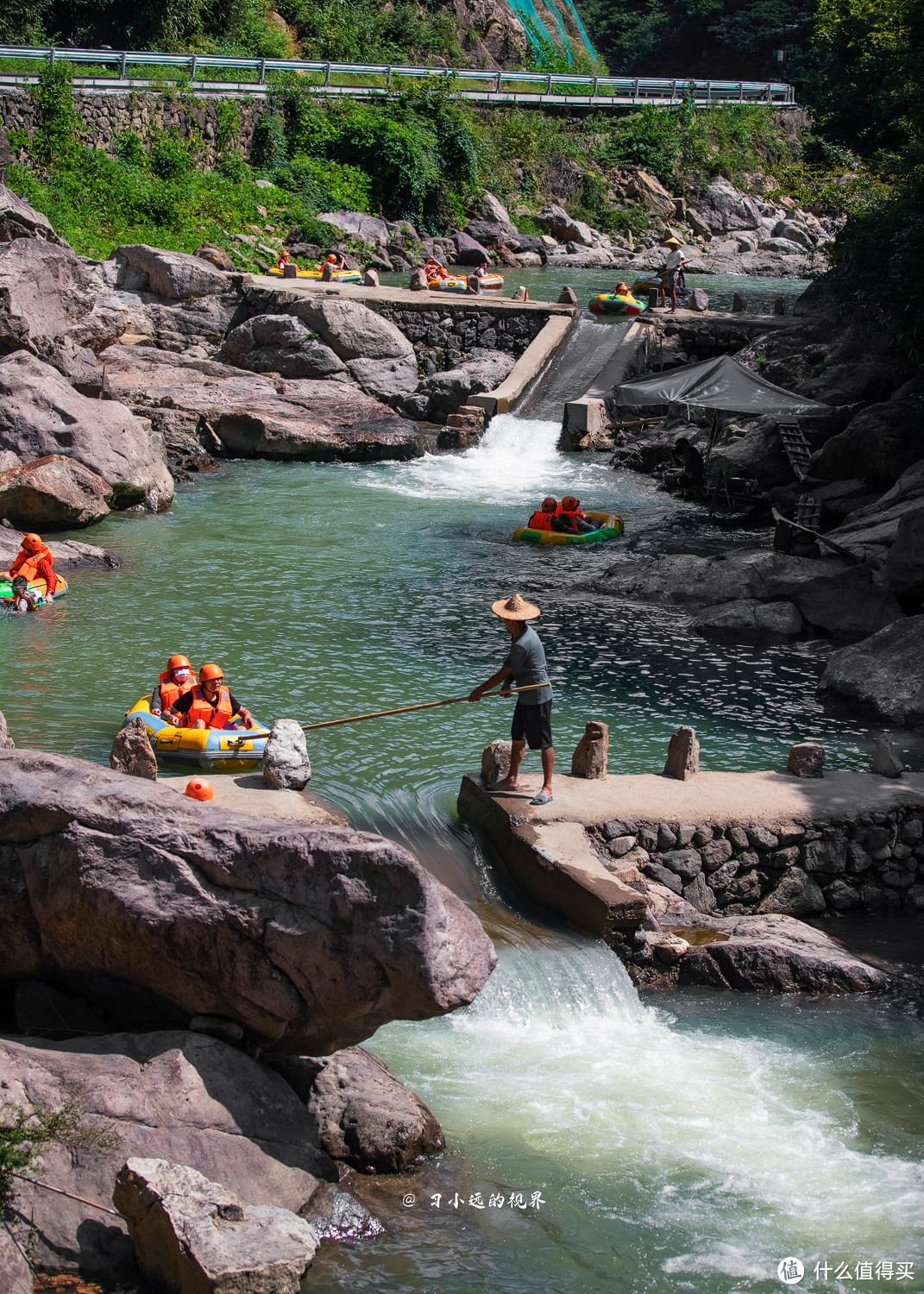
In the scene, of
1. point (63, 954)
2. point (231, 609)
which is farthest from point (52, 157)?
point (63, 954)

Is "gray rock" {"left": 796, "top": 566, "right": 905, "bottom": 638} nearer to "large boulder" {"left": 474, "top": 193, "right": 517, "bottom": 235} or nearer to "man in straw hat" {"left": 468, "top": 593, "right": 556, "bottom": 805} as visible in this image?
"man in straw hat" {"left": 468, "top": 593, "right": 556, "bottom": 805}

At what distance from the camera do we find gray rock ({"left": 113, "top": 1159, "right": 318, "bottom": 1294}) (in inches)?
206

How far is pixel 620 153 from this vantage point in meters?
51.7

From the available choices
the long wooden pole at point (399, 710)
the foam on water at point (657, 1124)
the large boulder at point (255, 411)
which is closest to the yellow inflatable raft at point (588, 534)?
the large boulder at point (255, 411)

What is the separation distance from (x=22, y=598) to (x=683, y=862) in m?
Result: 9.18

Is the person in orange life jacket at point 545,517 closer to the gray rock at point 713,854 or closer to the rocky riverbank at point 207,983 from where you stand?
the gray rock at point 713,854

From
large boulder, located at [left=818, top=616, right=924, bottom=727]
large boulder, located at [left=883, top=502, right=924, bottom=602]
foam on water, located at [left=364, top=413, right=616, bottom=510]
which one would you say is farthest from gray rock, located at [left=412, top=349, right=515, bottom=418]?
large boulder, located at [left=818, top=616, right=924, bottom=727]

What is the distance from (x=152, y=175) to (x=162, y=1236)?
37.2m

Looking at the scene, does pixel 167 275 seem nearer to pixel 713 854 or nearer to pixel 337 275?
pixel 337 275

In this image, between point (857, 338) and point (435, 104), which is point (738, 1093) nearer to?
point (857, 338)

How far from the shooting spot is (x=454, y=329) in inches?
1206

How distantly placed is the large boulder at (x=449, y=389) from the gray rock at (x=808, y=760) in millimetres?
18006

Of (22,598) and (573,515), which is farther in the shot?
(573,515)

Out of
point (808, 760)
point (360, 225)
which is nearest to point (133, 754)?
point (808, 760)
